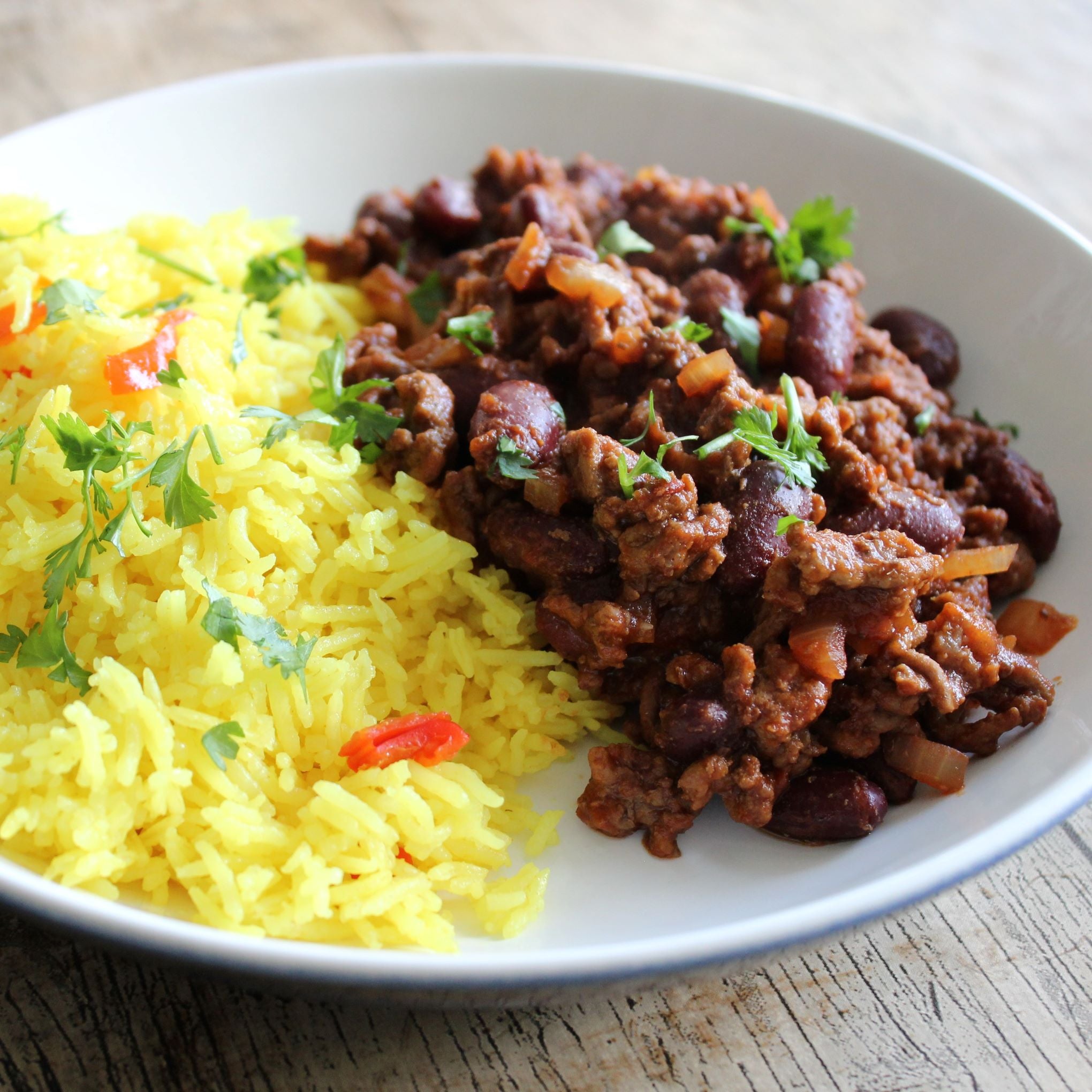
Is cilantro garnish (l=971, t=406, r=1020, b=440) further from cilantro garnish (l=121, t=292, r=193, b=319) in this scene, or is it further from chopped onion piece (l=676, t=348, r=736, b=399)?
cilantro garnish (l=121, t=292, r=193, b=319)

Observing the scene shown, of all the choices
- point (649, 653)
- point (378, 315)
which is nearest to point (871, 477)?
point (649, 653)

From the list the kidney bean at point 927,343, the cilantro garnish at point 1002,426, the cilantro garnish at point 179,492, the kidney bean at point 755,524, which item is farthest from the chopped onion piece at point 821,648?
the cilantro garnish at point 179,492

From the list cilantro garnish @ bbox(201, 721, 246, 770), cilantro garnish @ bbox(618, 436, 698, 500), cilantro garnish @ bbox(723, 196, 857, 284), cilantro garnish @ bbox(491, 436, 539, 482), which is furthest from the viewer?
cilantro garnish @ bbox(723, 196, 857, 284)

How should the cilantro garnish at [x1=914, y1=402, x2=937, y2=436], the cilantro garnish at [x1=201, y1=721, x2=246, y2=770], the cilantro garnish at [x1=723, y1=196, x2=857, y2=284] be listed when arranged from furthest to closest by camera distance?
the cilantro garnish at [x1=723, y1=196, x2=857, y2=284] < the cilantro garnish at [x1=914, y1=402, x2=937, y2=436] < the cilantro garnish at [x1=201, y1=721, x2=246, y2=770]

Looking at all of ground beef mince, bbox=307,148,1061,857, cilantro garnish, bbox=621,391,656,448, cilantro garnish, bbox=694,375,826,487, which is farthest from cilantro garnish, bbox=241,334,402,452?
cilantro garnish, bbox=694,375,826,487

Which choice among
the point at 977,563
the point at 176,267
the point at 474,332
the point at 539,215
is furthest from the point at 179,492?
the point at 977,563

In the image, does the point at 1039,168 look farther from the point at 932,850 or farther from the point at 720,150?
the point at 932,850

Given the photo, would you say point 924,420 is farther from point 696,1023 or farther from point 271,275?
point 271,275
